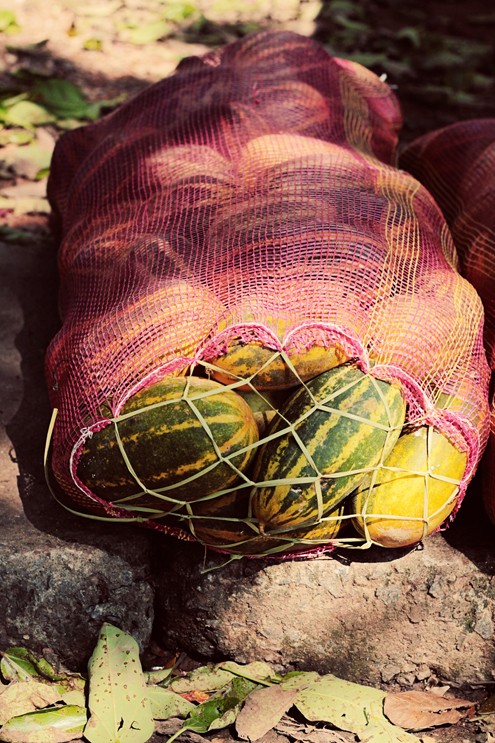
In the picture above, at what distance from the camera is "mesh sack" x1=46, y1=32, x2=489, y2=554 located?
2555mm

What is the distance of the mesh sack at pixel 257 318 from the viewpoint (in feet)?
8.38

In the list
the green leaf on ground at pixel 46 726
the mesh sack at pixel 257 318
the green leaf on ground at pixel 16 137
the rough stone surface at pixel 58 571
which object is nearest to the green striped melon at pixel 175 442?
the mesh sack at pixel 257 318

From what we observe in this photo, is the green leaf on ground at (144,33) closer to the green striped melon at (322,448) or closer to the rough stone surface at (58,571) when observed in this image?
the rough stone surface at (58,571)

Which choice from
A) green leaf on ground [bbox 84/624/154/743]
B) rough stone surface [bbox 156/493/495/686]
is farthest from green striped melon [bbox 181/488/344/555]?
green leaf on ground [bbox 84/624/154/743]

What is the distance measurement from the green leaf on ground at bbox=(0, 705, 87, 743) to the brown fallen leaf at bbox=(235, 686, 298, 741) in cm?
46

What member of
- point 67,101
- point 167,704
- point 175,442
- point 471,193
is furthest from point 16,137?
point 167,704

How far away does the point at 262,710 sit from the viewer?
2.65 meters

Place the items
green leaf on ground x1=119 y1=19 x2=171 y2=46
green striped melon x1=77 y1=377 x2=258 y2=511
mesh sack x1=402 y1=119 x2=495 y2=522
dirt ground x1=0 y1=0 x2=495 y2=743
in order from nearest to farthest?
green striped melon x1=77 y1=377 x2=258 y2=511 → mesh sack x1=402 y1=119 x2=495 y2=522 → dirt ground x1=0 y1=0 x2=495 y2=743 → green leaf on ground x1=119 y1=19 x2=171 y2=46

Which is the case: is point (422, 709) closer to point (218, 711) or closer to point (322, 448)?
point (218, 711)

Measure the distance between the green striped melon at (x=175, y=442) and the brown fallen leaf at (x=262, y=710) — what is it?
2.12ft

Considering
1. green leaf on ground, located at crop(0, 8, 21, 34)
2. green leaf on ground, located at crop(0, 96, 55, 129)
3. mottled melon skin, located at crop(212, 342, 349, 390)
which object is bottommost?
→ green leaf on ground, located at crop(0, 96, 55, 129)

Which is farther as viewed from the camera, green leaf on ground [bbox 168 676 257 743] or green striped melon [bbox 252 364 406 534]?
green leaf on ground [bbox 168 676 257 743]

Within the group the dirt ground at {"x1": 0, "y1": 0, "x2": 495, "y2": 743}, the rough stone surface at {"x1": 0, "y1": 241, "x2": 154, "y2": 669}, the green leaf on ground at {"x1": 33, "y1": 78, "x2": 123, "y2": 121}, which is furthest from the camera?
the dirt ground at {"x1": 0, "y1": 0, "x2": 495, "y2": 743}

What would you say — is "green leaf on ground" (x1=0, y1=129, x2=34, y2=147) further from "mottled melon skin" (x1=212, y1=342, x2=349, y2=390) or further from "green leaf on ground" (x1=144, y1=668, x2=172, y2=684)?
"green leaf on ground" (x1=144, y1=668, x2=172, y2=684)
